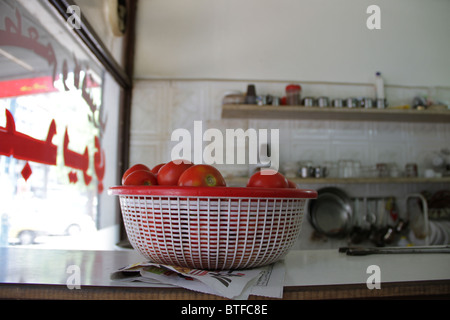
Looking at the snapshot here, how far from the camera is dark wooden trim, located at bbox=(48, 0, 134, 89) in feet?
3.67

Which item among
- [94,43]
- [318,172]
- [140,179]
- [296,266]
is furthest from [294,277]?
[318,172]

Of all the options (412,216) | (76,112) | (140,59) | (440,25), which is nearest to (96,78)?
(76,112)

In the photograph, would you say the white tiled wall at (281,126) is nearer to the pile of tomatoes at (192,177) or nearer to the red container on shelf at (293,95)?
the red container on shelf at (293,95)

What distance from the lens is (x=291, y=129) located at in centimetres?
212

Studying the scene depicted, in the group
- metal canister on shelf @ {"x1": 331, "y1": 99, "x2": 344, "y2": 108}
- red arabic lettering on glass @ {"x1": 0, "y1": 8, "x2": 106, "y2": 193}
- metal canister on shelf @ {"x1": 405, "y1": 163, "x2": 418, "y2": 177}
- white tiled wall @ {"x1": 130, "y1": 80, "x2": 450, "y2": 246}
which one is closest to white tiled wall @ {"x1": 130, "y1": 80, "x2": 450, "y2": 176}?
white tiled wall @ {"x1": 130, "y1": 80, "x2": 450, "y2": 246}

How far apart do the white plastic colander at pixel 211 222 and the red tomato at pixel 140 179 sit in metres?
0.04

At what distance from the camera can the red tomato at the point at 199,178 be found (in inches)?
20.0

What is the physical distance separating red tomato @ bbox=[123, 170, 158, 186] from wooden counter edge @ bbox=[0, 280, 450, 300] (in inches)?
7.1

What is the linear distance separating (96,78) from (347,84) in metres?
1.59

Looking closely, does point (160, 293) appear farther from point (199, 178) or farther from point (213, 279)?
point (199, 178)

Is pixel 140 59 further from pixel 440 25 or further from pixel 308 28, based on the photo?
pixel 440 25

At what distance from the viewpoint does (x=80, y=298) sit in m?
0.44

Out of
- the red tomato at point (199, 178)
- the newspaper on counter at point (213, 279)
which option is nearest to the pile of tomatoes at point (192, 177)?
the red tomato at point (199, 178)

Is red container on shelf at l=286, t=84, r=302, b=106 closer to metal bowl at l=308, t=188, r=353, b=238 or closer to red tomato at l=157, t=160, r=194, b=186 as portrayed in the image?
metal bowl at l=308, t=188, r=353, b=238
